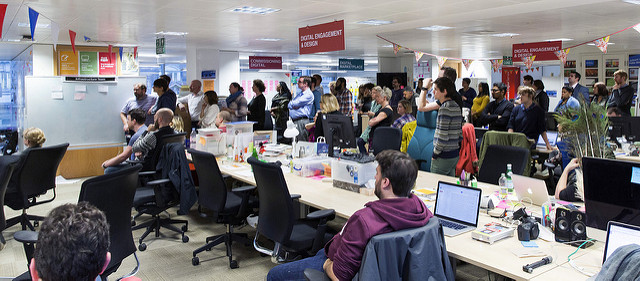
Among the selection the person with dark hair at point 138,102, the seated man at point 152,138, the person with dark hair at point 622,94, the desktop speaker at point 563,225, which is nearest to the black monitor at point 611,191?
the desktop speaker at point 563,225

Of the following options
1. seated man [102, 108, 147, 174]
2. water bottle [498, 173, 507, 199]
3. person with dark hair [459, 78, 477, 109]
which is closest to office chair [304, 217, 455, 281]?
water bottle [498, 173, 507, 199]

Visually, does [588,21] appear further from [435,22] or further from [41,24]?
[41,24]

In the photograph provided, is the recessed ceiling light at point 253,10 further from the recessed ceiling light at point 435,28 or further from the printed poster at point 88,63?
the printed poster at point 88,63

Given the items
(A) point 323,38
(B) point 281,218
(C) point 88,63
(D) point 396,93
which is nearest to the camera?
(B) point 281,218

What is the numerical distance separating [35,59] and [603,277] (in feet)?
34.7

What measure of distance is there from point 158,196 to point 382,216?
10.7 feet

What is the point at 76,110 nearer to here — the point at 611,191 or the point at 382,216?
the point at 382,216

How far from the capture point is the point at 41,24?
7.71 meters

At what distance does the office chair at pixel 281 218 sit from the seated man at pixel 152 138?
207cm

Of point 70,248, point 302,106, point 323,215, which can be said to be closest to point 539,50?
point 302,106

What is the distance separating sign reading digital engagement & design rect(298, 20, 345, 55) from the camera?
7.15 m

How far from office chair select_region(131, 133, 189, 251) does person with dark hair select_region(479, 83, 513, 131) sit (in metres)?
5.66

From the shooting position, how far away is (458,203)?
318cm

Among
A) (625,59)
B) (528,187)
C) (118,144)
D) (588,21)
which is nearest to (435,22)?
(588,21)
